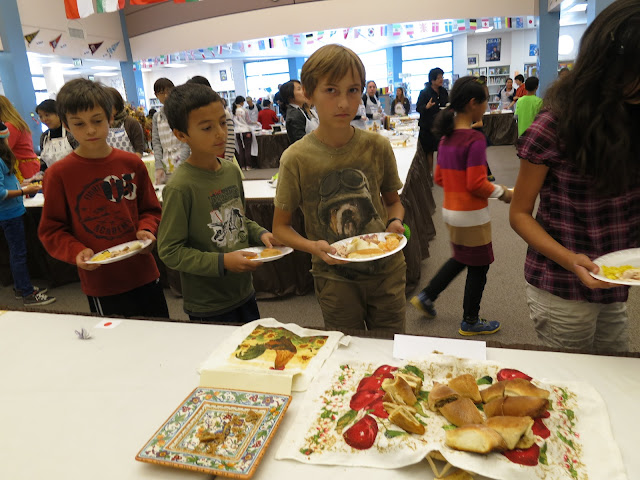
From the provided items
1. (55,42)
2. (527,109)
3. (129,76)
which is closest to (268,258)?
(527,109)

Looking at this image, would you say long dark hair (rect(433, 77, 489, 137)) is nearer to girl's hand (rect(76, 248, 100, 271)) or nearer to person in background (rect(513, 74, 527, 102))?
girl's hand (rect(76, 248, 100, 271))

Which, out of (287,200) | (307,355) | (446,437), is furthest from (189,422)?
(287,200)

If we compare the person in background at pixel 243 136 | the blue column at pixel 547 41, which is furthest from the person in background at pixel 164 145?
the blue column at pixel 547 41

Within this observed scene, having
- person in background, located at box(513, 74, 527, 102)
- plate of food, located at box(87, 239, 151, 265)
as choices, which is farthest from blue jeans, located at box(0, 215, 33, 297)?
person in background, located at box(513, 74, 527, 102)

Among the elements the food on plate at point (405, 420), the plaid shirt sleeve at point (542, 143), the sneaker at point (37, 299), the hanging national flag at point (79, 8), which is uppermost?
the hanging national flag at point (79, 8)

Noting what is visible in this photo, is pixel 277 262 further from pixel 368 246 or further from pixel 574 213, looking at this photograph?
pixel 574 213

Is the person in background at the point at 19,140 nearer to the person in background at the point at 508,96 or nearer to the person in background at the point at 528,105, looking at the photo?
the person in background at the point at 528,105

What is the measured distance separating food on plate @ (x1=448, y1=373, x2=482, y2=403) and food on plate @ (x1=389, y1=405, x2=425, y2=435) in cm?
11

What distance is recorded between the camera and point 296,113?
379 centimetres

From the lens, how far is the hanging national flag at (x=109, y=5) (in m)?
6.49

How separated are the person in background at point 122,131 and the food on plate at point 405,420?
285cm

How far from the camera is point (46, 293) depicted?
11.8ft

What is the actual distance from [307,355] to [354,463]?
0.35m

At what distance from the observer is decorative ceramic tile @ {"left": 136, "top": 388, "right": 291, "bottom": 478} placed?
2.56ft
